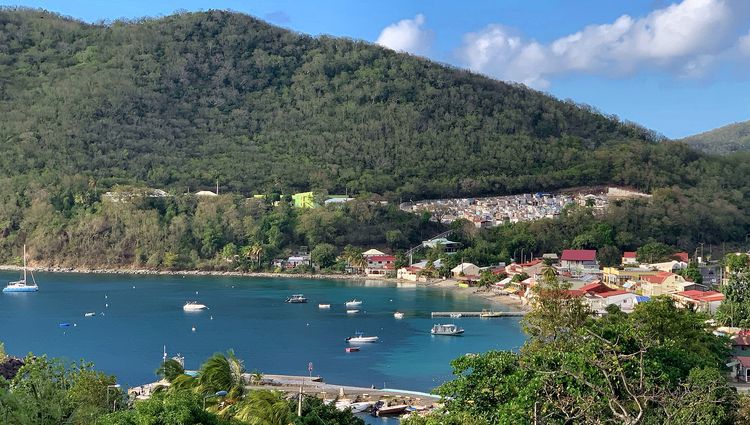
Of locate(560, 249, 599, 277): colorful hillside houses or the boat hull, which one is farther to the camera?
locate(560, 249, 599, 277): colorful hillside houses

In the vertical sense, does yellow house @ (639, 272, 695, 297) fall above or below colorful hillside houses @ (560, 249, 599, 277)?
below

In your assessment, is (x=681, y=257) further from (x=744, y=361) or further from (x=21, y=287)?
(x=21, y=287)

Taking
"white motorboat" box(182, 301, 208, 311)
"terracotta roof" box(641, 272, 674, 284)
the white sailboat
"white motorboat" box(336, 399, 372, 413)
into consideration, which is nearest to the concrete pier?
"terracotta roof" box(641, 272, 674, 284)

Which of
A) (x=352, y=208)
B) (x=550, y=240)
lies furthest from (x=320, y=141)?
(x=550, y=240)

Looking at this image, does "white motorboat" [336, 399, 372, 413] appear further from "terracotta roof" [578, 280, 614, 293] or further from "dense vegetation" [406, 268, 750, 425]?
"terracotta roof" [578, 280, 614, 293]

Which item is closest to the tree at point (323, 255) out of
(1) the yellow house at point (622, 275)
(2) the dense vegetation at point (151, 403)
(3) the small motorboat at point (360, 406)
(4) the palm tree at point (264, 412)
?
(1) the yellow house at point (622, 275)

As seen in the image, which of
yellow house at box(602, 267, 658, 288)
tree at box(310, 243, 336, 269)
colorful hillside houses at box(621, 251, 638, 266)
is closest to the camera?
yellow house at box(602, 267, 658, 288)

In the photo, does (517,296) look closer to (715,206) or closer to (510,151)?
(715,206)

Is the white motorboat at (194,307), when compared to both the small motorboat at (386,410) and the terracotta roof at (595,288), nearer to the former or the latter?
the terracotta roof at (595,288)
